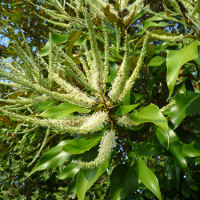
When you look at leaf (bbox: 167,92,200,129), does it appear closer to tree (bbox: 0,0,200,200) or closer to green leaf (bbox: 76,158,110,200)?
tree (bbox: 0,0,200,200)

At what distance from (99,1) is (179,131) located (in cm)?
108

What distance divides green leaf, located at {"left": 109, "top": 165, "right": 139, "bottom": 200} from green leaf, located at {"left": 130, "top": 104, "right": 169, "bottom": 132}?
1.16ft

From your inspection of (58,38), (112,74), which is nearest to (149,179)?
(112,74)

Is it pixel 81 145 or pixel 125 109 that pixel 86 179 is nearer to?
pixel 81 145

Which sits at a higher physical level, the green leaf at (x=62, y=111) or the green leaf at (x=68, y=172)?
the green leaf at (x=62, y=111)

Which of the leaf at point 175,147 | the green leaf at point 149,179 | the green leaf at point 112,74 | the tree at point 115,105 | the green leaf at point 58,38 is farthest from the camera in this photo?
the green leaf at point 58,38

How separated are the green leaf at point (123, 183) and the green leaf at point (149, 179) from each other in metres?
0.11

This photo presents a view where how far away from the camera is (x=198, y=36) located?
1.29 metres

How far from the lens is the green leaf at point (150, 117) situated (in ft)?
2.94

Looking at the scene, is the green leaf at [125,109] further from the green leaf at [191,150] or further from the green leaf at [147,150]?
the green leaf at [191,150]

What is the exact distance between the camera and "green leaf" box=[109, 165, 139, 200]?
117 centimetres

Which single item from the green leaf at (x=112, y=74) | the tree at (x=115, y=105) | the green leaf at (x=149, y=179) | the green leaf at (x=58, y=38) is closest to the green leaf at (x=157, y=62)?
the tree at (x=115, y=105)

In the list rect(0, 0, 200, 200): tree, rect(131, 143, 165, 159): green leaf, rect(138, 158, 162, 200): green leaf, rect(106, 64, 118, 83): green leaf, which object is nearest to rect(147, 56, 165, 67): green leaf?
rect(0, 0, 200, 200): tree

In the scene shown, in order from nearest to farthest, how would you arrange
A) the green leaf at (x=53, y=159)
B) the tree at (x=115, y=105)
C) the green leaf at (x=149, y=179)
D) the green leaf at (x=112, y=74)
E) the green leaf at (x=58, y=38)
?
the tree at (x=115, y=105), the green leaf at (x=149, y=179), the green leaf at (x=53, y=159), the green leaf at (x=112, y=74), the green leaf at (x=58, y=38)
